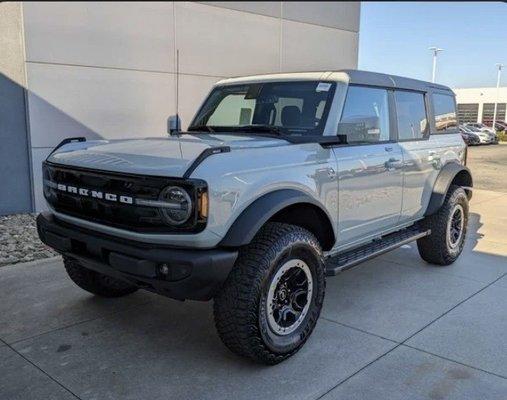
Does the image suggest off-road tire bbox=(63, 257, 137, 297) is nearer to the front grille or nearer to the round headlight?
the front grille

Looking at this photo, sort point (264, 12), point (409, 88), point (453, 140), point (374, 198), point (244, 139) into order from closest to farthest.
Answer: point (264, 12) < point (244, 139) < point (374, 198) < point (409, 88) < point (453, 140)

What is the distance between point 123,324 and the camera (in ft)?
12.8

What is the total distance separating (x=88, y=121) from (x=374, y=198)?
18.0ft

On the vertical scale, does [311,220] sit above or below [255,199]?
below

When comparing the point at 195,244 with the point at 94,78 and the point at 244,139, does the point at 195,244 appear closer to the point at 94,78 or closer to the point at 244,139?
the point at 244,139

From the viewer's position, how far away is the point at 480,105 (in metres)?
60.5

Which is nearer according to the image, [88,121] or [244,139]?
[244,139]

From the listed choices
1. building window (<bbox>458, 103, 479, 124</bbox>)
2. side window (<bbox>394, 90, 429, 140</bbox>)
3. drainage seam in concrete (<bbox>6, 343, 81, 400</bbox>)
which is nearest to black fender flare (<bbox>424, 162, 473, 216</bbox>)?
side window (<bbox>394, 90, 429, 140</bbox>)

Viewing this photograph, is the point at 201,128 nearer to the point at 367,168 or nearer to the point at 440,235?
the point at 367,168

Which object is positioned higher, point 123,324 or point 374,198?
point 374,198

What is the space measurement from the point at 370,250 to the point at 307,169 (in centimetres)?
122

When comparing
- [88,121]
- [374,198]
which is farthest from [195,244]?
[88,121]

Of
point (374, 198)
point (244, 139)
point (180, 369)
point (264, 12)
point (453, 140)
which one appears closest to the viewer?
point (264, 12)

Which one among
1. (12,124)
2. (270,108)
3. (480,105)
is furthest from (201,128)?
(480,105)
